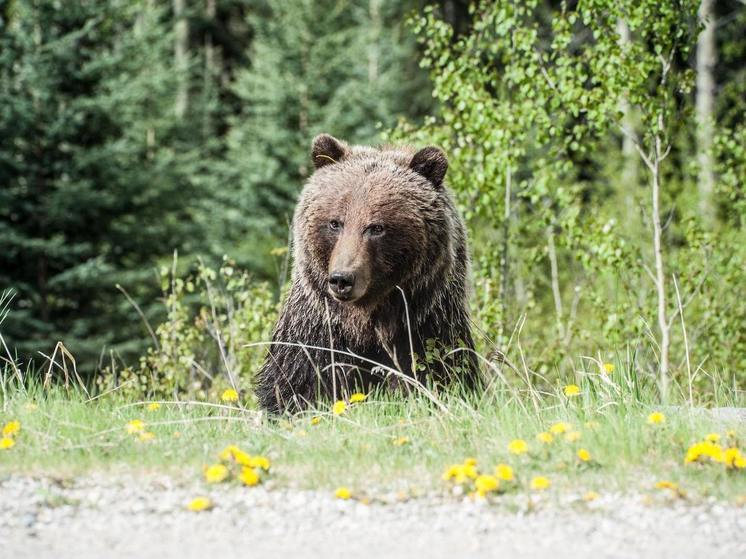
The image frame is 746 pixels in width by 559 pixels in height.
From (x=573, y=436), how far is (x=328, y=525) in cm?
111

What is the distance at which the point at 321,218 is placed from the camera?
4984mm

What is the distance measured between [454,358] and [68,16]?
396 inches

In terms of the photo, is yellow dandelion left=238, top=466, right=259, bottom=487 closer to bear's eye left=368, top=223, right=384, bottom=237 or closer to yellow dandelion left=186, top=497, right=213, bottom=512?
yellow dandelion left=186, top=497, right=213, bottom=512

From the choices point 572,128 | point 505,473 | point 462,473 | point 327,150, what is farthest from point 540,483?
point 572,128

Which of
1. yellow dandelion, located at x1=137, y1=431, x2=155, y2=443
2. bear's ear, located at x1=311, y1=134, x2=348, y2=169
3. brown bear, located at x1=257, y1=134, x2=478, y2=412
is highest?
bear's ear, located at x1=311, y1=134, x2=348, y2=169

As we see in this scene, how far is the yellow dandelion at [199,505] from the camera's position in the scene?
299cm

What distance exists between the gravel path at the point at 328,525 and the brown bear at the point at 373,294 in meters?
1.58

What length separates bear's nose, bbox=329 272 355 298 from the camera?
4.47 metres

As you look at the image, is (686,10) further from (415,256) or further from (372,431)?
(372,431)

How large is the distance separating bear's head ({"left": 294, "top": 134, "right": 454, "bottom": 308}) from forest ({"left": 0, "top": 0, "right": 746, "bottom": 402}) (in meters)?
0.71

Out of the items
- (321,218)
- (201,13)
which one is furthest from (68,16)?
(201,13)

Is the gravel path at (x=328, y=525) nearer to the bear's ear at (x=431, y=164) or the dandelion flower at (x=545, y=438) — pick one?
the dandelion flower at (x=545, y=438)

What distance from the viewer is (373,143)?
9094 millimetres

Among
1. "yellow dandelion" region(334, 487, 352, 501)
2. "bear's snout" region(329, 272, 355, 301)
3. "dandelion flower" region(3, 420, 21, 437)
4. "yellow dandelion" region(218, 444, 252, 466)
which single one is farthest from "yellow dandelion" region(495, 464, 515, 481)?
"dandelion flower" region(3, 420, 21, 437)
